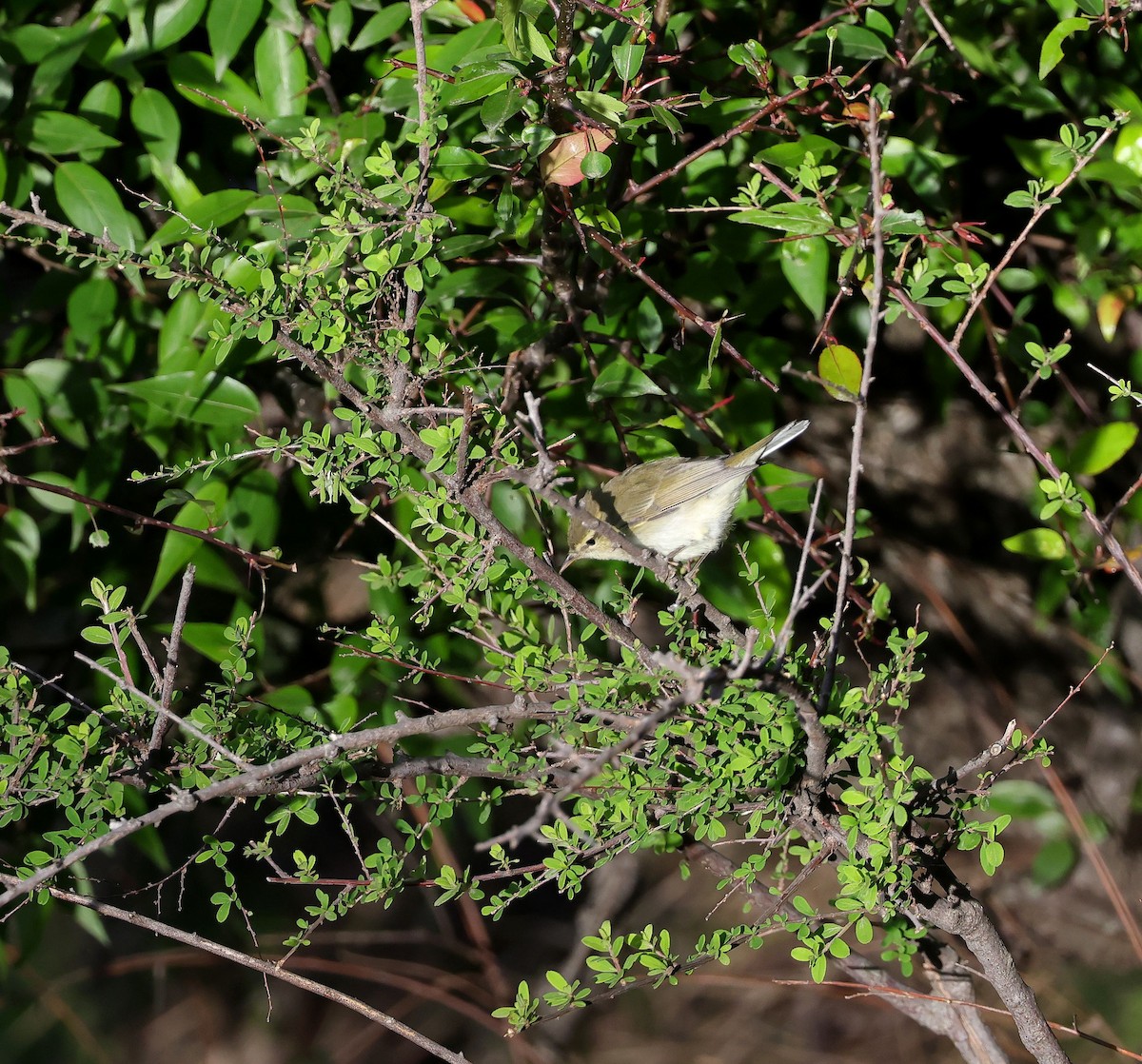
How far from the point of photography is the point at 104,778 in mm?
1529

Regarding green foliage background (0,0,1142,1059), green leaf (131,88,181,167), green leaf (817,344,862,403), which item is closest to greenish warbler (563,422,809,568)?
green foliage background (0,0,1142,1059)

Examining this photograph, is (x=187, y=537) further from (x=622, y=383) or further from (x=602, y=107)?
(x=602, y=107)

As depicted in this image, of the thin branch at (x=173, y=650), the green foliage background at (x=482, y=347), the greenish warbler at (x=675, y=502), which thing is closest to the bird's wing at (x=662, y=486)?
the greenish warbler at (x=675, y=502)

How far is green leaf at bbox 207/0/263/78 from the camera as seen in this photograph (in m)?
1.97

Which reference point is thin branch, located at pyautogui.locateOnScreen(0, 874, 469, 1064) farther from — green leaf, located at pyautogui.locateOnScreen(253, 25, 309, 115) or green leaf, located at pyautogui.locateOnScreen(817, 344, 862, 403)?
green leaf, located at pyautogui.locateOnScreen(253, 25, 309, 115)

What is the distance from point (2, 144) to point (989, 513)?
340 cm

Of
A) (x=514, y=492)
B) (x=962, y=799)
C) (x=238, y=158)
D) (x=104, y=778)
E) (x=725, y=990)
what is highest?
(x=238, y=158)

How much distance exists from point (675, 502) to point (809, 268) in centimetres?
117

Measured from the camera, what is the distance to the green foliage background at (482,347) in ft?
4.98

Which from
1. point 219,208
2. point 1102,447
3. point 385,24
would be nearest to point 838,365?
point 1102,447

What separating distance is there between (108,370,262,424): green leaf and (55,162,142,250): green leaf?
257 millimetres

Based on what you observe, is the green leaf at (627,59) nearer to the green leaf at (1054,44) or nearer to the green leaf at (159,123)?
the green leaf at (1054,44)

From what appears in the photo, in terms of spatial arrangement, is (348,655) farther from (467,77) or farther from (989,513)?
(989,513)

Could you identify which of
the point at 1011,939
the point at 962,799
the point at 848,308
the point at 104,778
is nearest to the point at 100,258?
the point at 104,778
